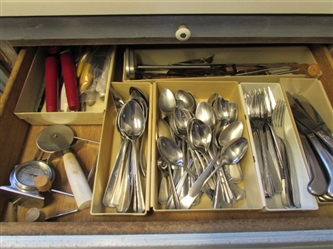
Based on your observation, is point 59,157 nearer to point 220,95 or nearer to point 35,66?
point 35,66

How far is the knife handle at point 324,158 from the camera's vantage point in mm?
463

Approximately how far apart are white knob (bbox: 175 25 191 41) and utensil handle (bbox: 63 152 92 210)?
0.36 m

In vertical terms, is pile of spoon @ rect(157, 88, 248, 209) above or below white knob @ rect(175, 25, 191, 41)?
below

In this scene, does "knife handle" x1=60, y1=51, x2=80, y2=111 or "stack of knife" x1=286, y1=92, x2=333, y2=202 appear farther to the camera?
"knife handle" x1=60, y1=51, x2=80, y2=111

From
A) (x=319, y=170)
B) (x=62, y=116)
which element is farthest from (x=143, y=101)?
(x=319, y=170)

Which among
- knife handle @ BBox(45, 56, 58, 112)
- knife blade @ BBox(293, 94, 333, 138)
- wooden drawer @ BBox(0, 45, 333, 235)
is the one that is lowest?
wooden drawer @ BBox(0, 45, 333, 235)

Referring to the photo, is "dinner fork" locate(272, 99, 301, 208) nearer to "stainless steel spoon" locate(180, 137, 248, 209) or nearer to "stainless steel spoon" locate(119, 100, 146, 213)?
"stainless steel spoon" locate(180, 137, 248, 209)

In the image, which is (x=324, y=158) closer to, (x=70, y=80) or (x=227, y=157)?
(x=227, y=157)

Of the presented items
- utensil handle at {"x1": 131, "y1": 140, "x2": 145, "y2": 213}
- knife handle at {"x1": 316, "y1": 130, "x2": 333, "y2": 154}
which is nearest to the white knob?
utensil handle at {"x1": 131, "y1": 140, "x2": 145, "y2": 213}

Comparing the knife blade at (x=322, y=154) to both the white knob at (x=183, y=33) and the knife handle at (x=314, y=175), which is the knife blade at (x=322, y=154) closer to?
the knife handle at (x=314, y=175)

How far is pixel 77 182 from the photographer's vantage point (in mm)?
489

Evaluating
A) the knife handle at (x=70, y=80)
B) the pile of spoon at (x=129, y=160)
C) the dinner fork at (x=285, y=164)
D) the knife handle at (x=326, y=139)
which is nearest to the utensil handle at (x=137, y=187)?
the pile of spoon at (x=129, y=160)

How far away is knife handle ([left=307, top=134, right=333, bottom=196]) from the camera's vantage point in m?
0.46

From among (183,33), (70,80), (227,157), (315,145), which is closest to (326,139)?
(315,145)
